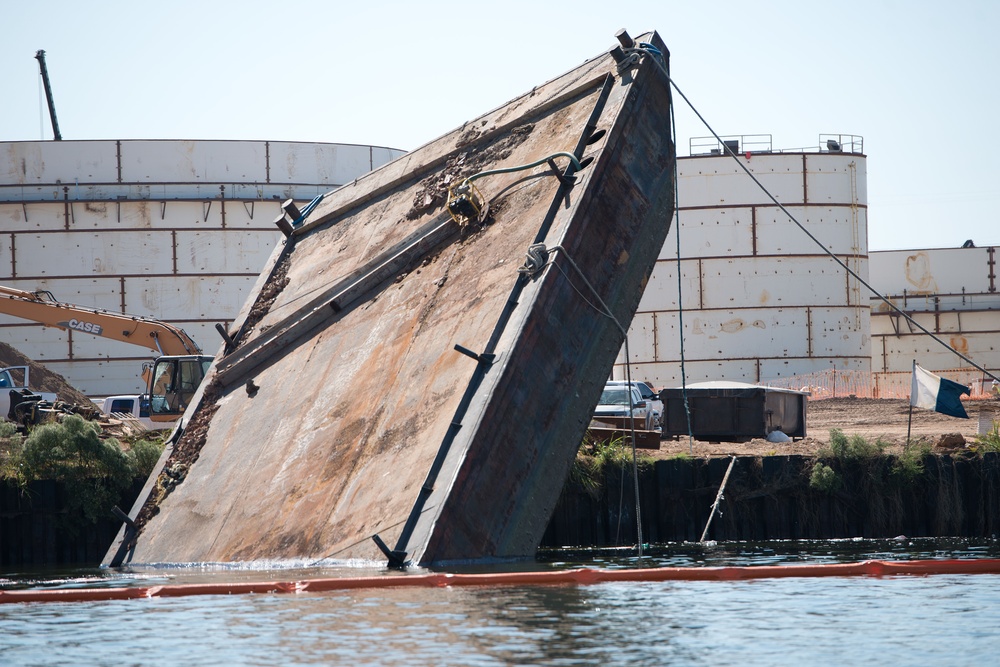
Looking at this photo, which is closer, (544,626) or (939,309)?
(544,626)

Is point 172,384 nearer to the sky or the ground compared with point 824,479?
nearer to the sky

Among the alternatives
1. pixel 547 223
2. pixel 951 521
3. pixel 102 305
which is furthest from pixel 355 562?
pixel 102 305

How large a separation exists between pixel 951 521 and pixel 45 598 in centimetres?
1303

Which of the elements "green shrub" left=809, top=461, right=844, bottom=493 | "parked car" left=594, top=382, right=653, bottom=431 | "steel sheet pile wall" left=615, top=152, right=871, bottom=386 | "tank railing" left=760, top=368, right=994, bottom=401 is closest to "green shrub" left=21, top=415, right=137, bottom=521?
"parked car" left=594, top=382, right=653, bottom=431

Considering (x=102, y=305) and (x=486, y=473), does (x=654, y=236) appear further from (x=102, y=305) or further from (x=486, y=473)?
(x=102, y=305)

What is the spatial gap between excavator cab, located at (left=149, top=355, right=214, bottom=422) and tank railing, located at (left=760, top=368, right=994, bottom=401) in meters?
17.5

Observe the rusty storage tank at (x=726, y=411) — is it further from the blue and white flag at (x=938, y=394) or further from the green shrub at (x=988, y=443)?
the green shrub at (x=988, y=443)

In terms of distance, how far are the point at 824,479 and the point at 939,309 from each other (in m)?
27.0

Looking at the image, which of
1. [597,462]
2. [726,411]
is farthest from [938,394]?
[597,462]

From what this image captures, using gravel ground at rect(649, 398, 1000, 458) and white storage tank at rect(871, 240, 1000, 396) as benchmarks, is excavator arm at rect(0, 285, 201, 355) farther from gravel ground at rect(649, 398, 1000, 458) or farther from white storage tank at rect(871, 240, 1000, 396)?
white storage tank at rect(871, 240, 1000, 396)

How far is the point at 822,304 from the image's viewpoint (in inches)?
1483

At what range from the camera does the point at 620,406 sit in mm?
24656

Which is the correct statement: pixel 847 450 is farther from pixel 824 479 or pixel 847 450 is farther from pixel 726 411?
pixel 726 411

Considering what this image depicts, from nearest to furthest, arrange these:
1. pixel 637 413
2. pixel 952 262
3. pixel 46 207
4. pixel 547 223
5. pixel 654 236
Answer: pixel 547 223 < pixel 654 236 < pixel 637 413 < pixel 46 207 < pixel 952 262
